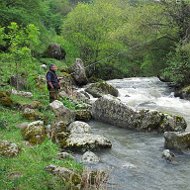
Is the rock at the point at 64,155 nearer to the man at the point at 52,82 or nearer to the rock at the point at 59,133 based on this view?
the rock at the point at 59,133

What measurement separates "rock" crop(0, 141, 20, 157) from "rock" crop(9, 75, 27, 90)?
9.39 metres

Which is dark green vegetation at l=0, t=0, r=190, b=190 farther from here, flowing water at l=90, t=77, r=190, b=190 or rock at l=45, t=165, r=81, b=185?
rock at l=45, t=165, r=81, b=185

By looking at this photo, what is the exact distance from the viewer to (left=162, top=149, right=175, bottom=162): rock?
1437 cm

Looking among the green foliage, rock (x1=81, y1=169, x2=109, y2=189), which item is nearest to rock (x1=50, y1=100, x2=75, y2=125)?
rock (x1=81, y1=169, x2=109, y2=189)

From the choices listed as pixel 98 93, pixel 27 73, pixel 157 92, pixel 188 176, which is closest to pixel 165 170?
pixel 188 176

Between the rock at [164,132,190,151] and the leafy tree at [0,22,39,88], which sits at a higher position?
the leafy tree at [0,22,39,88]

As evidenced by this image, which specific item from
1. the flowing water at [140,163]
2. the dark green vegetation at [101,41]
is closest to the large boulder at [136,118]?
the flowing water at [140,163]

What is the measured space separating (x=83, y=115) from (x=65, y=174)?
894 cm

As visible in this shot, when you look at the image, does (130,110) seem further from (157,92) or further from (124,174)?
(157,92)

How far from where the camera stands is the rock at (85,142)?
1470 centimetres

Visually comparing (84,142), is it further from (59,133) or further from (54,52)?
(54,52)

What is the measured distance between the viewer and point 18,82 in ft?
71.1

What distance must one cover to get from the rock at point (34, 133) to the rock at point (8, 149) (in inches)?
51.9

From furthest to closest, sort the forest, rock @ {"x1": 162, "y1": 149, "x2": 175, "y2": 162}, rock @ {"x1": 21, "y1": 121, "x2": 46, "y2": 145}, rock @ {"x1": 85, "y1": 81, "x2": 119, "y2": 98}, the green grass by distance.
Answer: the forest → rock @ {"x1": 85, "y1": 81, "x2": 119, "y2": 98} → rock @ {"x1": 162, "y1": 149, "x2": 175, "y2": 162} → rock @ {"x1": 21, "y1": 121, "x2": 46, "y2": 145} → the green grass
